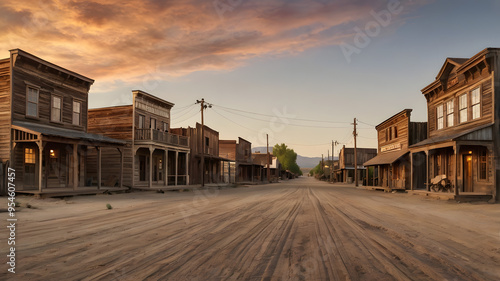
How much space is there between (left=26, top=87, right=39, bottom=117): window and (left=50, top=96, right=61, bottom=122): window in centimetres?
120

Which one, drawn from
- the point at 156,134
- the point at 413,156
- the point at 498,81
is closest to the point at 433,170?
the point at 413,156

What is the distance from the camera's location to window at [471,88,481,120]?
1915 centimetres

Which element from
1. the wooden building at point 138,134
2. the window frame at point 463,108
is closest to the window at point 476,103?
the window frame at point 463,108

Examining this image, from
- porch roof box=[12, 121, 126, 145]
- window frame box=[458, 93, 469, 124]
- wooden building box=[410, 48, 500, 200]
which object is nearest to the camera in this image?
porch roof box=[12, 121, 126, 145]

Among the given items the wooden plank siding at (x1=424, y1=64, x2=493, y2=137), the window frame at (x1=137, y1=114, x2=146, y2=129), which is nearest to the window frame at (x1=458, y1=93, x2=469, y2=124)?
the wooden plank siding at (x1=424, y1=64, x2=493, y2=137)

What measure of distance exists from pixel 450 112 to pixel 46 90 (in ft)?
87.1

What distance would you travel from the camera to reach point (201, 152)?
3503 cm

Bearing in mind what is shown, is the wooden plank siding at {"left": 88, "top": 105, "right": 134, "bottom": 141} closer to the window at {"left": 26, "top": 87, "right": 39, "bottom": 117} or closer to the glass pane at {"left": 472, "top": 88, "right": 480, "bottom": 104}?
the window at {"left": 26, "top": 87, "right": 39, "bottom": 117}

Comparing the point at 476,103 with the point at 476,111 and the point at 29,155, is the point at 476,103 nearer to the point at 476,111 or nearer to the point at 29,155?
the point at 476,111

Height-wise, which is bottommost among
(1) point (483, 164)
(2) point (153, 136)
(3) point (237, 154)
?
(1) point (483, 164)

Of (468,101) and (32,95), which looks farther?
(468,101)

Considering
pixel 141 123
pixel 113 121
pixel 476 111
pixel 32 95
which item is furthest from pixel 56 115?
pixel 476 111

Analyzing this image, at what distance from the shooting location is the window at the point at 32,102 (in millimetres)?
19109

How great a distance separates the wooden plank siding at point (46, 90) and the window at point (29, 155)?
1702mm
